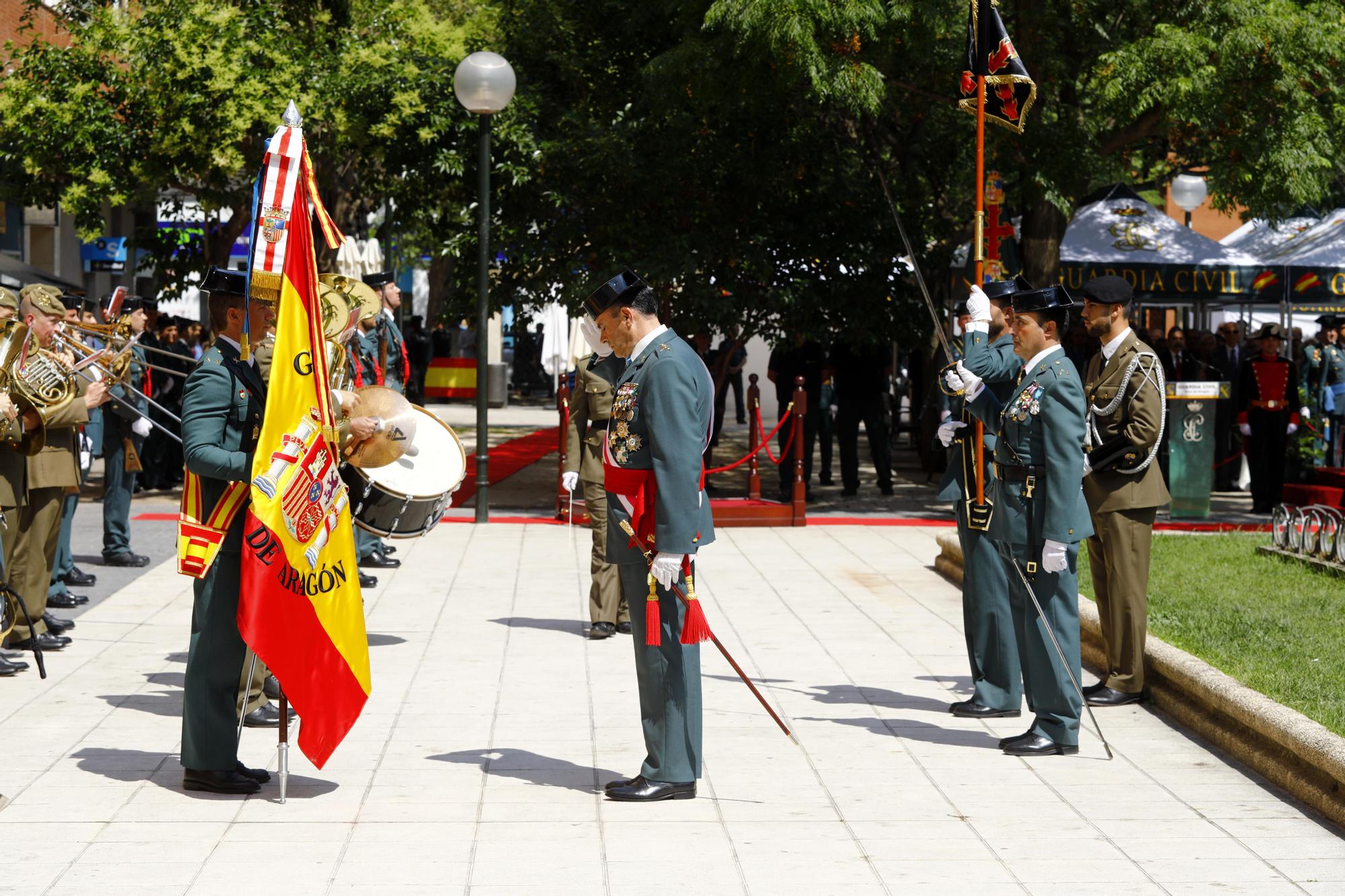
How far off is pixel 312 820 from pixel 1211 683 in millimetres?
4012

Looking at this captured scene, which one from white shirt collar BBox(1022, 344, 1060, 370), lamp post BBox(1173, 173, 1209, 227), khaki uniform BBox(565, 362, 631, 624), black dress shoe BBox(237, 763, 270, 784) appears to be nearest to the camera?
black dress shoe BBox(237, 763, 270, 784)

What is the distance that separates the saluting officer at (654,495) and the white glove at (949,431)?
1830 millimetres

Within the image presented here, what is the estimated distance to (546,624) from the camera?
10156mm

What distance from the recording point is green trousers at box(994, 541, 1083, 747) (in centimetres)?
697

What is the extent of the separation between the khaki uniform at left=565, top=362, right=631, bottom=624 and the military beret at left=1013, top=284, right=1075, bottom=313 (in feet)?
9.78

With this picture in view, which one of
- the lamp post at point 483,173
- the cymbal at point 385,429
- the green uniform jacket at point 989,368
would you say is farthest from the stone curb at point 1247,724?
the lamp post at point 483,173

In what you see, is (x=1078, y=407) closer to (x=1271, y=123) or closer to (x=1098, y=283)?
(x=1098, y=283)

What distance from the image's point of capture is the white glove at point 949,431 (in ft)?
25.5

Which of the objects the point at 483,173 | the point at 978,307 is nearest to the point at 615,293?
the point at 978,307

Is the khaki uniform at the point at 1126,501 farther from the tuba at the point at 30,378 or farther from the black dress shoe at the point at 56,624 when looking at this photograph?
the black dress shoe at the point at 56,624

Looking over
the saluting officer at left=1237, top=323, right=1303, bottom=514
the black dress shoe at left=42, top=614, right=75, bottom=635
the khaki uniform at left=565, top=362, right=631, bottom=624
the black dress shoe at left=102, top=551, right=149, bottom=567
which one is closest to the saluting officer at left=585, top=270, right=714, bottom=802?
the khaki uniform at left=565, top=362, right=631, bottom=624

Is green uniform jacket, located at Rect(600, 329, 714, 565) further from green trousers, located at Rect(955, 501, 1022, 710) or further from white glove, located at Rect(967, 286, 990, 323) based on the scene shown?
green trousers, located at Rect(955, 501, 1022, 710)

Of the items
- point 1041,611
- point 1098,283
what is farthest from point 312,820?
point 1098,283

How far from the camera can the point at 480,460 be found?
15211mm
